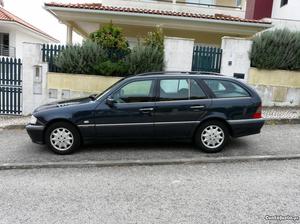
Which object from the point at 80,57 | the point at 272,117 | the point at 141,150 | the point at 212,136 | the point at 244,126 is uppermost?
the point at 80,57

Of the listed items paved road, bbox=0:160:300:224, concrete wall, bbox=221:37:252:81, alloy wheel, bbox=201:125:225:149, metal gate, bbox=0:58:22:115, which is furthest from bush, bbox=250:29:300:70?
metal gate, bbox=0:58:22:115

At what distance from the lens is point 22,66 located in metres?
9.15

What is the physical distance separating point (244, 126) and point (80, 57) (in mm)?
5324

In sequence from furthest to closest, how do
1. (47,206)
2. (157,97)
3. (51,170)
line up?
1. (157,97)
2. (51,170)
3. (47,206)

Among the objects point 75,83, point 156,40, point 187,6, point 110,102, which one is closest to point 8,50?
point 187,6

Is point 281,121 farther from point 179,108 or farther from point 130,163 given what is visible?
point 130,163

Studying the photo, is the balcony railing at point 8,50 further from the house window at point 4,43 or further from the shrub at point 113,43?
the shrub at point 113,43

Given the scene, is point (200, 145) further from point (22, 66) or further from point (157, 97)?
point (22, 66)

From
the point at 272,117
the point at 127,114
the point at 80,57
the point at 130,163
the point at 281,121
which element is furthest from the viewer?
the point at 80,57

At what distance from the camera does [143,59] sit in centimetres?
919

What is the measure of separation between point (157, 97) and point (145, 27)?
25.8ft

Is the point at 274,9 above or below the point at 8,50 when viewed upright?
above

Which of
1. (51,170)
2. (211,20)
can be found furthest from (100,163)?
(211,20)

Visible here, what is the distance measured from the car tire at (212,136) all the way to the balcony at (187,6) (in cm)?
998
